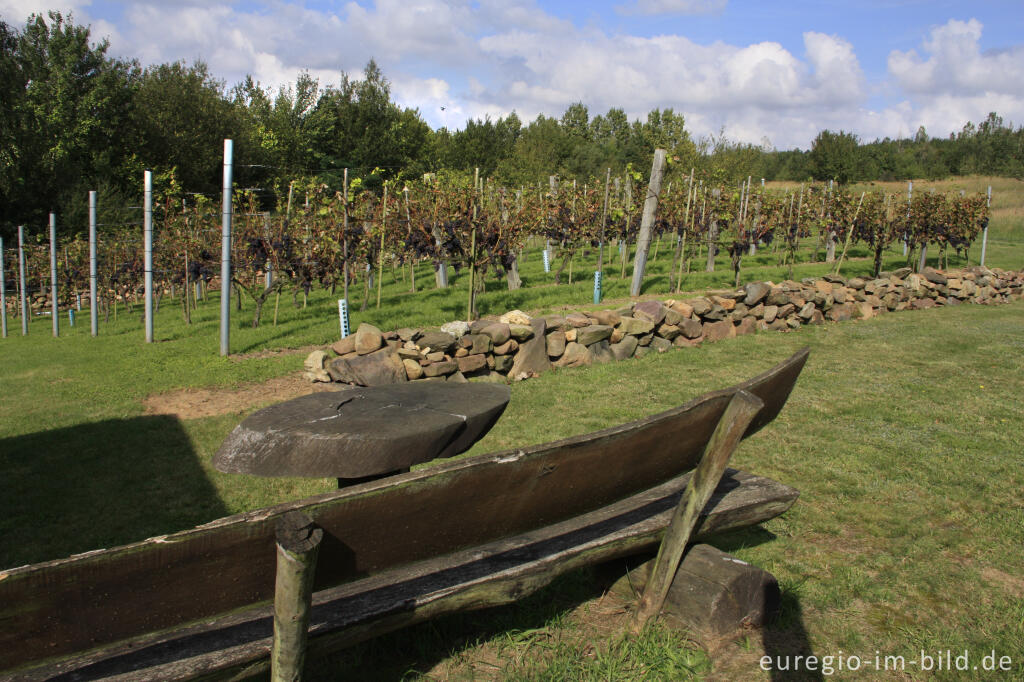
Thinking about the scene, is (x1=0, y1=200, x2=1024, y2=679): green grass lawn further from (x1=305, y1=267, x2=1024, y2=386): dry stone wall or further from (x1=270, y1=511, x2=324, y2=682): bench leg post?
(x1=270, y1=511, x2=324, y2=682): bench leg post

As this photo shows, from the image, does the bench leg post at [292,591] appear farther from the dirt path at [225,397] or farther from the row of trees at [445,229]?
the row of trees at [445,229]

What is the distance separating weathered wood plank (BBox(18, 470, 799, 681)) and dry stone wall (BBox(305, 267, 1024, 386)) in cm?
466

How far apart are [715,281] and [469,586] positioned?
1398cm

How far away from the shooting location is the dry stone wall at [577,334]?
24.5 ft

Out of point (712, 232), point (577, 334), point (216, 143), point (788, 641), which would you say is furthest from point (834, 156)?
point (788, 641)

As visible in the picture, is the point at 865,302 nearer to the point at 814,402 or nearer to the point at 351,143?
the point at 814,402

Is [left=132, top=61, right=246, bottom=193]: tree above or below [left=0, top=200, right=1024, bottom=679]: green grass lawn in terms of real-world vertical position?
above

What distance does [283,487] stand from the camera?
4.91m

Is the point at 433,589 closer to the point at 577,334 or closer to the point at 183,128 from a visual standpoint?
the point at 577,334

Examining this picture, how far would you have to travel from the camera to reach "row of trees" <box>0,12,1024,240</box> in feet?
96.3

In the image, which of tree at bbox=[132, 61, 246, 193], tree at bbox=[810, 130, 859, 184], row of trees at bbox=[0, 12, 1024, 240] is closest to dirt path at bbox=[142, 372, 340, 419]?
row of trees at bbox=[0, 12, 1024, 240]

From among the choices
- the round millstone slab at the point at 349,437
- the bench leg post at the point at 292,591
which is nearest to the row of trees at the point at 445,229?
the round millstone slab at the point at 349,437

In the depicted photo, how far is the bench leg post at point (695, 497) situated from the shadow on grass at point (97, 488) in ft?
10.1

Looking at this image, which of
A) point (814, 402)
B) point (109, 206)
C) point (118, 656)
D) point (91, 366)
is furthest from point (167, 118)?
point (118, 656)
